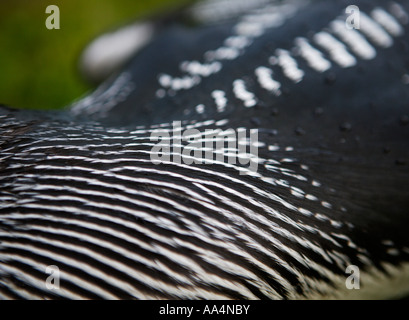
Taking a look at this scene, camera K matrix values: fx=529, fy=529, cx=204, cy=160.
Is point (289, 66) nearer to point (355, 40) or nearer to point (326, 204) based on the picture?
point (355, 40)

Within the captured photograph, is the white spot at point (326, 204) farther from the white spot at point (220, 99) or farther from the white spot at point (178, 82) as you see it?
the white spot at point (178, 82)

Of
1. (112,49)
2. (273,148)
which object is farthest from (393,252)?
(112,49)

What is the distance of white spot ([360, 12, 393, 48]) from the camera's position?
1.34 m

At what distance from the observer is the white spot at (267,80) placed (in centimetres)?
123

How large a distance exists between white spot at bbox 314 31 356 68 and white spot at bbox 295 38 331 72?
3cm

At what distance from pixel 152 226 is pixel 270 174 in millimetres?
269

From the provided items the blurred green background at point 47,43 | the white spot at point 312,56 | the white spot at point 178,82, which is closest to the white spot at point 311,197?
the white spot at point 312,56

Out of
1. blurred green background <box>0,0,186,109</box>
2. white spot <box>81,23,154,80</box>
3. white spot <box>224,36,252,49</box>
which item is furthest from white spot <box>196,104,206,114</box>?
blurred green background <box>0,0,186,109</box>

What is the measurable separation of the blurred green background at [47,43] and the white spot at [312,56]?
1.42m

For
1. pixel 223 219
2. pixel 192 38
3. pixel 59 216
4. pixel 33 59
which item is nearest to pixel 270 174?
pixel 223 219

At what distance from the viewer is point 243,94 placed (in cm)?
123

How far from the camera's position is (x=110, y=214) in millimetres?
965

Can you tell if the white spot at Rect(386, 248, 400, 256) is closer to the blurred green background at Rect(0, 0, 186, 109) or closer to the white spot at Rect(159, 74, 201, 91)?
the white spot at Rect(159, 74, 201, 91)

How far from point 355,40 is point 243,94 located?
1.14 feet
